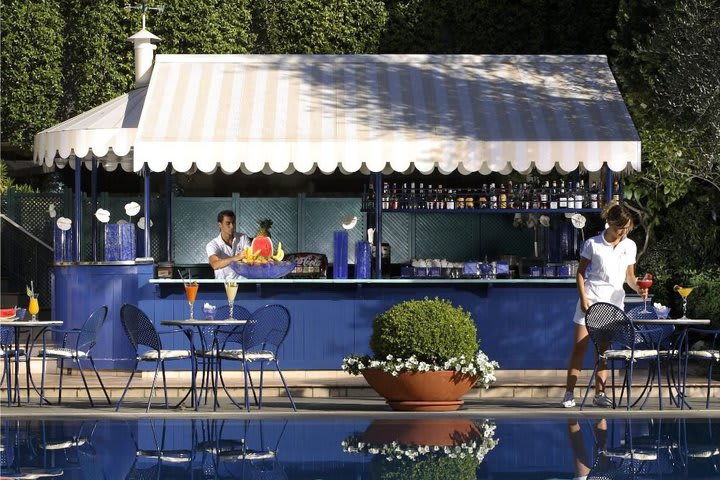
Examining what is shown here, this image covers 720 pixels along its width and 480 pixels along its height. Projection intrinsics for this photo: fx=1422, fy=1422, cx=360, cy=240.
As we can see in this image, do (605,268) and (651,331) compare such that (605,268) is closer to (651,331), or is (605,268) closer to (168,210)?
(651,331)

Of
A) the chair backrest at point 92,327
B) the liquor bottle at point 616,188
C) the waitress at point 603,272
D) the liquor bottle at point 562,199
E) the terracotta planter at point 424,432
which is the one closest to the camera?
the terracotta planter at point 424,432

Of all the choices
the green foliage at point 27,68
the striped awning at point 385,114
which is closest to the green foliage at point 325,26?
Result: the green foliage at point 27,68

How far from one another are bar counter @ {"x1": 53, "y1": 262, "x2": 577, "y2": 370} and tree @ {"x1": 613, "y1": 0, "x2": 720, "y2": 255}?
359 cm

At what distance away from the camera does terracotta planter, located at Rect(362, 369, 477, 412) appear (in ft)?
39.8

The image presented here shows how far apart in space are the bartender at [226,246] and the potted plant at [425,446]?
A: 3.51 meters

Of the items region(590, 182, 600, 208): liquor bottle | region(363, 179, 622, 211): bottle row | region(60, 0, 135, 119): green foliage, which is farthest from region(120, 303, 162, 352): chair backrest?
region(60, 0, 135, 119): green foliage

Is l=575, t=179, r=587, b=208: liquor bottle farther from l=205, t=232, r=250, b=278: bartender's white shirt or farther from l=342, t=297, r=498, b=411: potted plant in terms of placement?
l=205, t=232, r=250, b=278: bartender's white shirt

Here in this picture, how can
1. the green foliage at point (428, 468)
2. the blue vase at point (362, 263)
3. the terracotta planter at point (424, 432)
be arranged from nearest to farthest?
the green foliage at point (428, 468)
the terracotta planter at point (424, 432)
the blue vase at point (362, 263)

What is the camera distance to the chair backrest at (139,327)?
39.3ft

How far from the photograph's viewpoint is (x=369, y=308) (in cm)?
1452

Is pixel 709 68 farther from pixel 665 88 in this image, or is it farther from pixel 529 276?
pixel 529 276

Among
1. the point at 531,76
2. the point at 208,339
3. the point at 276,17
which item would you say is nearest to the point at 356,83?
the point at 531,76

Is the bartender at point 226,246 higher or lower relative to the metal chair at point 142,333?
higher

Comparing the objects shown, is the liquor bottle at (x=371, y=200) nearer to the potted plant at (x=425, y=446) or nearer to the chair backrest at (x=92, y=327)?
the chair backrest at (x=92, y=327)
